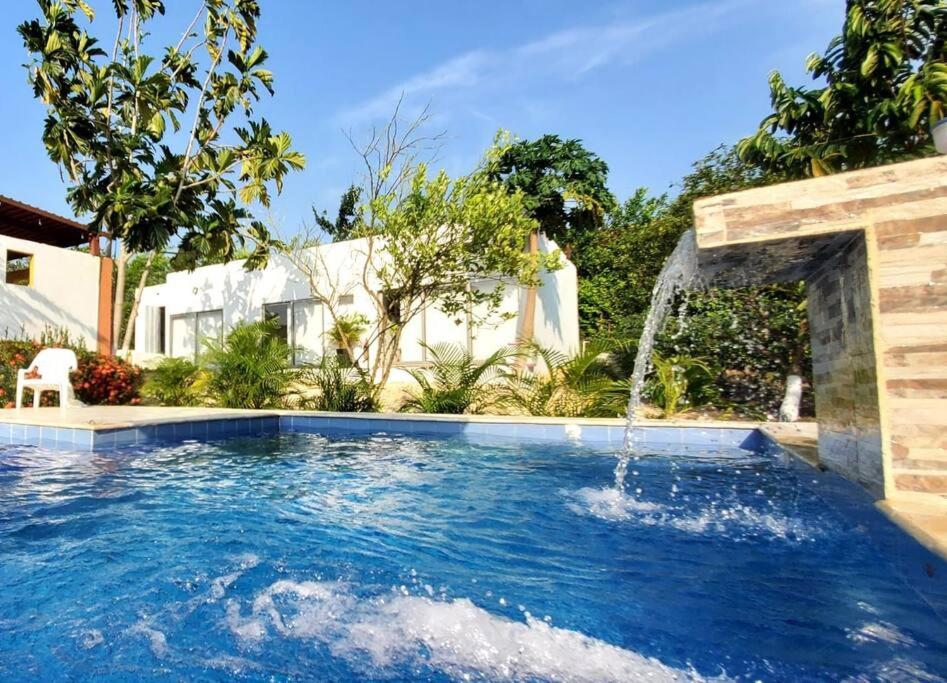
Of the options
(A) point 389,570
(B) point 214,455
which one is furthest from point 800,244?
(B) point 214,455

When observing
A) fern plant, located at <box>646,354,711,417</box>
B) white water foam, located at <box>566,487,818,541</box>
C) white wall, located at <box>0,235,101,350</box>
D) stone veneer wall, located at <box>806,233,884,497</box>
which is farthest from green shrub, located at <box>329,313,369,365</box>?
stone veneer wall, located at <box>806,233,884,497</box>

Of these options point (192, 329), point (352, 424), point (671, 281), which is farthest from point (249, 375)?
point (671, 281)

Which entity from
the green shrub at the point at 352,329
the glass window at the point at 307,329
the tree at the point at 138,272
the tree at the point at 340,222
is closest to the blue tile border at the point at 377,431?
the green shrub at the point at 352,329

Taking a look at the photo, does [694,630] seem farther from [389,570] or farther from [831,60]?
[831,60]

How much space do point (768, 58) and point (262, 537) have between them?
1167 centimetres

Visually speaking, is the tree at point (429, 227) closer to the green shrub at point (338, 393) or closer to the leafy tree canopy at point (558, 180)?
the green shrub at point (338, 393)

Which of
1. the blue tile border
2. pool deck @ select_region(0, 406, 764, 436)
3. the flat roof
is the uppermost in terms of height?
the flat roof

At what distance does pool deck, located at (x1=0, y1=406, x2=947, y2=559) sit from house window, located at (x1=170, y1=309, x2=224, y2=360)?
22.2 feet

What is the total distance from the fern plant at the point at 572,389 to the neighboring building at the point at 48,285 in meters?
10.2

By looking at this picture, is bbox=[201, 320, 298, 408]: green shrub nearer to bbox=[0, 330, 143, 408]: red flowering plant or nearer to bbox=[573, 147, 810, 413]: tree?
bbox=[0, 330, 143, 408]: red flowering plant

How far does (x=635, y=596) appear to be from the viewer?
232 cm

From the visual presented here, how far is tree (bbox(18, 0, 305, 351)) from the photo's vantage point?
37.6 feet

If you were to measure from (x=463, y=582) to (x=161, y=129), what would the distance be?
43.4 feet

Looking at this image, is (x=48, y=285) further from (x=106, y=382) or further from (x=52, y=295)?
(x=106, y=382)
